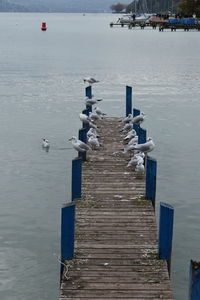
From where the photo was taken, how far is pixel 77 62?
6241 cm

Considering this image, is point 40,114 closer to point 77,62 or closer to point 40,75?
point 40,75

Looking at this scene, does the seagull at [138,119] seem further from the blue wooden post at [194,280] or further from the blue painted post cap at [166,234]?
the blue wooden post at [194,280]

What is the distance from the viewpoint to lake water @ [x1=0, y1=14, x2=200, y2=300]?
43.3 feet

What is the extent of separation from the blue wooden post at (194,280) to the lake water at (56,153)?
11.4 ft

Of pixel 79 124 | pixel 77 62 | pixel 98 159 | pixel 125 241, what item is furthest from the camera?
pixel 77 62

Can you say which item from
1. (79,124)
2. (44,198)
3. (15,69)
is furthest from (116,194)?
(15,69)

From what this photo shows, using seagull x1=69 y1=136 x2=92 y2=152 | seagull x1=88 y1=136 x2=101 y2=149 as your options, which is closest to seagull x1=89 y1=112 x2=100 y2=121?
seagull x1=88 y1=136 x2=101 y2=149

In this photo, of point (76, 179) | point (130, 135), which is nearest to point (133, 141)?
point (130, 135)

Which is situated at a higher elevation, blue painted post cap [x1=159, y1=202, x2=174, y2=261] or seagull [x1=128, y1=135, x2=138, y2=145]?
seagull [x1=128, y1=135, x2=138, y2=145]

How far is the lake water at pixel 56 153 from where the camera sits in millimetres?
13203

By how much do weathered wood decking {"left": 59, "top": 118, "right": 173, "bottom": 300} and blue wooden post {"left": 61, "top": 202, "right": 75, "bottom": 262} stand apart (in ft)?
0.56

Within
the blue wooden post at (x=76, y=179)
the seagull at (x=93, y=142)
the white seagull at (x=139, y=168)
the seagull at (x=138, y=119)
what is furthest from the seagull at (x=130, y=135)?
the blue wooden post at (x=76, y=179)

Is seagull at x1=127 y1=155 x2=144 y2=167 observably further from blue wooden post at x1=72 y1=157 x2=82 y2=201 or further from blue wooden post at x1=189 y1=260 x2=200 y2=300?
blue wooden post at x1=189 y1=260 x2=200 y2=300

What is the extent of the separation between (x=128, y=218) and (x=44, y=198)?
5400 millimetres
